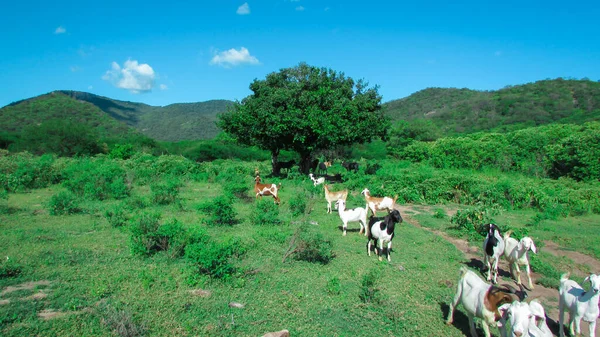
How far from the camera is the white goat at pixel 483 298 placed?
16.6 feet

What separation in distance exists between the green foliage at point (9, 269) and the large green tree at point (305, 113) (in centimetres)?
1469

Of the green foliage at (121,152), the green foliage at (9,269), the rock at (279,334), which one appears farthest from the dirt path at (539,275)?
the green foliage at (121,152)

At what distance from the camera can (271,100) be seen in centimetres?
2134

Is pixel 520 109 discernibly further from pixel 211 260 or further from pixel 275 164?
pixel 211 260

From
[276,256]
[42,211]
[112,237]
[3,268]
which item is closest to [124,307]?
[3,268]

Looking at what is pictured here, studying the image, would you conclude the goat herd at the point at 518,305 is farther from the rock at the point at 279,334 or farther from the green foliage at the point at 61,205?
the green foliage at the point at 61,205

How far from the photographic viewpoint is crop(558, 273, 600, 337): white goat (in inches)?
204

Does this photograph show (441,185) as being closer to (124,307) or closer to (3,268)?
(124,307)

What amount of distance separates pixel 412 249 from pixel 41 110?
242 ft

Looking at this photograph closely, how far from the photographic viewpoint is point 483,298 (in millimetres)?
5203

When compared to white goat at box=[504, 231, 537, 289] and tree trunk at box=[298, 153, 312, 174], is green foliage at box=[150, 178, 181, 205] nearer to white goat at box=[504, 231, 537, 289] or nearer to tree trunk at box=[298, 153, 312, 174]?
tree trunk at box=[298, 153, 312, 174]

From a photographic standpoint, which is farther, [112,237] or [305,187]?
[305,187]

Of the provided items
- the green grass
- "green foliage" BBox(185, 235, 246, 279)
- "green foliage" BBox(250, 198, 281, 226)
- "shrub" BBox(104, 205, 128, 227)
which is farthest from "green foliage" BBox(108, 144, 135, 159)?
"green foliage" BBox(185, 235, 246, 279)

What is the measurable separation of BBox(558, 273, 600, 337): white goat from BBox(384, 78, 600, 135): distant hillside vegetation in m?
49.9
